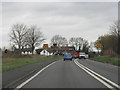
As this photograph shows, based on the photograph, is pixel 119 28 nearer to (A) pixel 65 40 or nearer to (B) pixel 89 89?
(B) pixel 89 89

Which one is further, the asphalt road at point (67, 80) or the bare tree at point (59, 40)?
the bare tree at point (59, 40)

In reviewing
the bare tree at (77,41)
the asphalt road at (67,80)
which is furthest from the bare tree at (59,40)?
the asphalt road at (67,80)

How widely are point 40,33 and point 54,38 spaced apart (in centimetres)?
3532

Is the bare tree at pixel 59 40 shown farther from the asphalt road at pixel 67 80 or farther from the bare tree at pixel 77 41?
the asphalt road at pixel 67 80

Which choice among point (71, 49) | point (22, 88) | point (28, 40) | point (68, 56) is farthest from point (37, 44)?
point (22, 88)

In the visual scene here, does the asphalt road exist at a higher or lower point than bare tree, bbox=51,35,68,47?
lower

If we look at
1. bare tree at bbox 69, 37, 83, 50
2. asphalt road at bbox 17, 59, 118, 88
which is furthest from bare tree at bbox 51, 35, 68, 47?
asphalt road at bbox 17, 59, 118, 88

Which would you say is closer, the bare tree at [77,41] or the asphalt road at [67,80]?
the asphalt road at [67,80]

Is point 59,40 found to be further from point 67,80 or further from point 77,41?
point 67,80

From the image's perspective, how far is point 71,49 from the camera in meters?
164

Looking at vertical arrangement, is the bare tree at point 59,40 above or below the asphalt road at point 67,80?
above

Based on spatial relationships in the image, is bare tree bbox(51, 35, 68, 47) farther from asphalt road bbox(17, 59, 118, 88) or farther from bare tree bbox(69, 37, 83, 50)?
asphalt road bbox(17, 59, 118, 88)

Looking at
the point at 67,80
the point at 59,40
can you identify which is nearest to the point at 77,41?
the point at 59,40

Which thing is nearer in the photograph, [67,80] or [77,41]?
[67,80]
